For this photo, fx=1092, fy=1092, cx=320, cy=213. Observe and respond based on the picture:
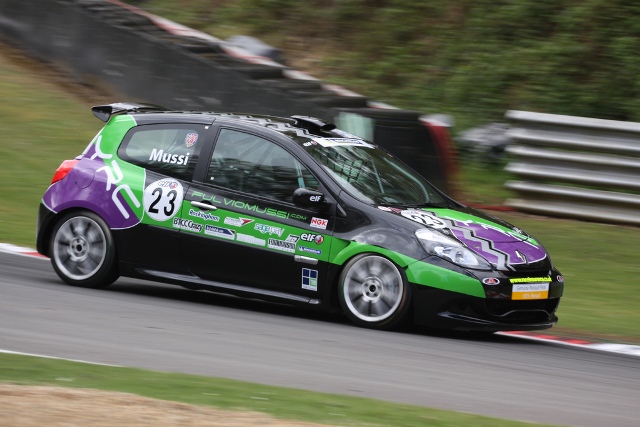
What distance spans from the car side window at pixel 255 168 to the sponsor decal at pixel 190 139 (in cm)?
22

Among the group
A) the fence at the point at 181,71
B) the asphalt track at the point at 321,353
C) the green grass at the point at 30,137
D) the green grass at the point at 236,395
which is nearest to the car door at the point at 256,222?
the asphalt track at the point at 321,353

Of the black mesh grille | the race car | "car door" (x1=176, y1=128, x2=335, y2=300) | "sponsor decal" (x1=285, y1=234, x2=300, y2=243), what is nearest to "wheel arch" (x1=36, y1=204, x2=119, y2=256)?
the race car

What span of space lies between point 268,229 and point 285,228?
0.15 meters

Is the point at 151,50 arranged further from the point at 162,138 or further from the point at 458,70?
the point at 162,138

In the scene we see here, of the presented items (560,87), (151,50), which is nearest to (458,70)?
(560,87)

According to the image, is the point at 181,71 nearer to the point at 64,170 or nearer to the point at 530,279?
the point at 64,170

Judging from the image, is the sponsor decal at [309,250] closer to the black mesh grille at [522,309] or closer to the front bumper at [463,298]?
the front bumper at [463,298]

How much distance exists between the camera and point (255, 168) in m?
8.77

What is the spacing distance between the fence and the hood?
15.6 ft

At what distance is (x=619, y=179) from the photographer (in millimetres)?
13500

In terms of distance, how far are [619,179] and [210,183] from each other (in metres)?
6.52

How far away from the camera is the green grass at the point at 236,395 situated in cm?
552

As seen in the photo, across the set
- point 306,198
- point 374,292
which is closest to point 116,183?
point 306,198

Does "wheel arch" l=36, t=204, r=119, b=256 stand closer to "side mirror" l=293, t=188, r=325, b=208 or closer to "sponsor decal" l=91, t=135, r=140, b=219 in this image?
"sponsor decal" l=91, t=135, r=140, b=219
